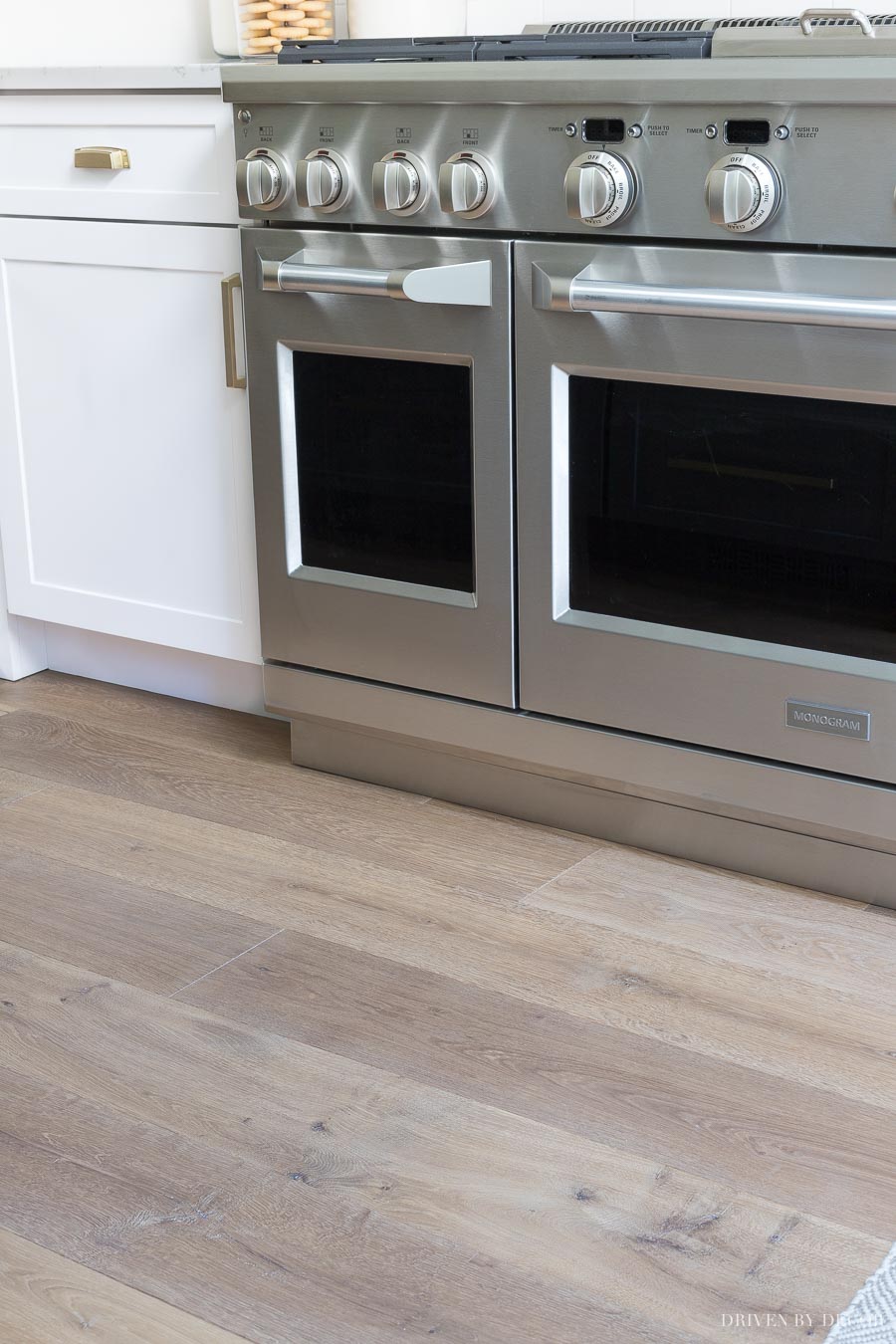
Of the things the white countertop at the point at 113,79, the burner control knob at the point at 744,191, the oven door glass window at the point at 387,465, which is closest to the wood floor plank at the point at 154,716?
the oven door glass window at the point at 387,465

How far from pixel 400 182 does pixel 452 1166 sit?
103 centimetres

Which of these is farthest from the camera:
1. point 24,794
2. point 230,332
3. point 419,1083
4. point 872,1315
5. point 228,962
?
point 24,794

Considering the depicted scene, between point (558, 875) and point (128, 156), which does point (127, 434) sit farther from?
point (558, 875)

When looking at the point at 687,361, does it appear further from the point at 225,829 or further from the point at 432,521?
the point at 225,829

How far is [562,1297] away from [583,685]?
2.49 ft

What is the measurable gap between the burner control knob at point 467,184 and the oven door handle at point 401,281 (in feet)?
0.20

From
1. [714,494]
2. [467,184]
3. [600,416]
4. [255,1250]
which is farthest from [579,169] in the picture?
[255,1250]

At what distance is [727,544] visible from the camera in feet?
5.08

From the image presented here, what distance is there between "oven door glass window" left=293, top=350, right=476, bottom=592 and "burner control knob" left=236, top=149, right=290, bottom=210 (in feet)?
0.60

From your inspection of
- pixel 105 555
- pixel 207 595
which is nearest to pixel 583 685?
pixel 207 595

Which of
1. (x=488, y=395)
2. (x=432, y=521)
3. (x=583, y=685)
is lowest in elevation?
(x=583, y=685)

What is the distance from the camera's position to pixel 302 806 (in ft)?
6.29

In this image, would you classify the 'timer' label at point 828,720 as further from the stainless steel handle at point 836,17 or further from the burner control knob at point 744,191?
the stainless steel handle at point 836,17

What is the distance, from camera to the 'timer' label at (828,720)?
150cm
